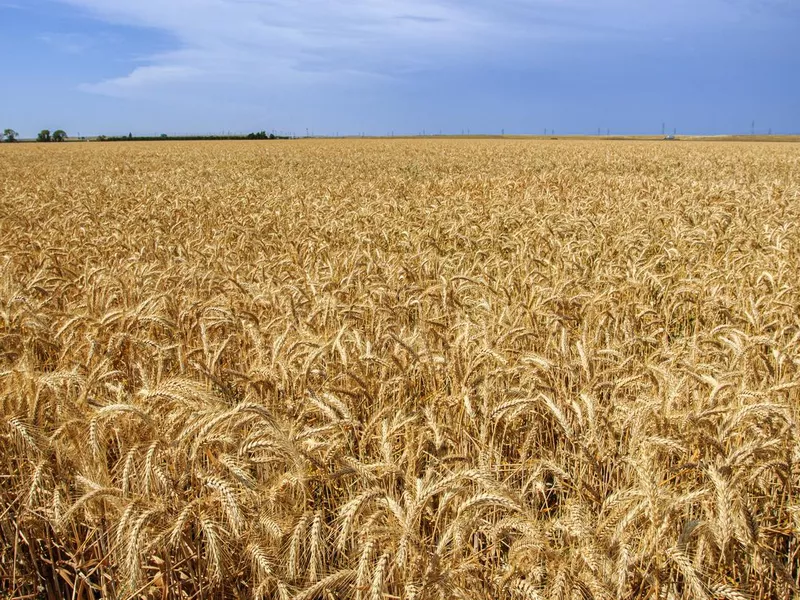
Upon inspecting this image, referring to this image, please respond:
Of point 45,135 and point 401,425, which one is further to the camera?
point 45,135

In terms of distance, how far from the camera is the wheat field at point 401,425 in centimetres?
195

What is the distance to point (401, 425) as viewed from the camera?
2504 mm

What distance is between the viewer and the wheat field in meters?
1.95

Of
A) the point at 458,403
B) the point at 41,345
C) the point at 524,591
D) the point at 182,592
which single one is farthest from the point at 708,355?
the point at 41,345

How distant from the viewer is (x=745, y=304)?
4.46 metres

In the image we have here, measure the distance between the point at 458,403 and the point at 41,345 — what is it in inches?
106

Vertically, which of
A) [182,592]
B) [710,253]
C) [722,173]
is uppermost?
[722,173]

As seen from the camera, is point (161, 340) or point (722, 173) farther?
point (722, 173)

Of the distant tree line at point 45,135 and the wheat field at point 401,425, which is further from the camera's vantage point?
the distant tree line at point 45,135

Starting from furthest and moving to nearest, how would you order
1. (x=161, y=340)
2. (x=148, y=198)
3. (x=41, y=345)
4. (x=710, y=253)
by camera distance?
(x=148, y=198) < (x=710, y=253) < (x=161, y=340) < (x=41, y=345)

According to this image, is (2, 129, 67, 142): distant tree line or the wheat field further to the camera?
(2, 129, 67, 142): distant tree line

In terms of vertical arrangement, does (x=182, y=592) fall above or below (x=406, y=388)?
below

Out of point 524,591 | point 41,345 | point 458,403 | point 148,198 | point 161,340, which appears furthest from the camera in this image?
point 148,198

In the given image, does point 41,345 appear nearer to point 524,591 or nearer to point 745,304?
point 524,591
